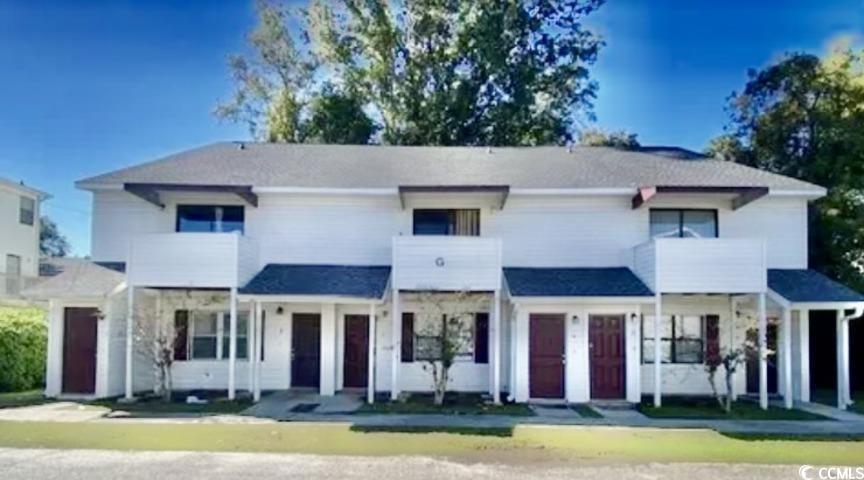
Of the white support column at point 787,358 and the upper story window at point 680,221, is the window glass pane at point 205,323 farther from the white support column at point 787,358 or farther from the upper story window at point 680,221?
the white support column at point 787,358

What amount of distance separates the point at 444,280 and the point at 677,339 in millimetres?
6724

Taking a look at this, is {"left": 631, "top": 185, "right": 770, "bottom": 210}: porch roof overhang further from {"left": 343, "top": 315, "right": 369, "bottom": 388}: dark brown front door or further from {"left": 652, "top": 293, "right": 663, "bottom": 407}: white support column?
{"left": 343, "top": 315, "right": 369, "bottom": 388}: dark brown front door

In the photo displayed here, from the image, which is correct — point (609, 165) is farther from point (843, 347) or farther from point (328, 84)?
point (328, 84)

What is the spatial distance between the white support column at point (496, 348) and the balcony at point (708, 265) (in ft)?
12.8

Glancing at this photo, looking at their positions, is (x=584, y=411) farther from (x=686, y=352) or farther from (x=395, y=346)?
(x=395, y=346)

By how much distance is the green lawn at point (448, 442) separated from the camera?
11.9 meters

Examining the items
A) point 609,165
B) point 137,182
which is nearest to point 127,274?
point 137,182

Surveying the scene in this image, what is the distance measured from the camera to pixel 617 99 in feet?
105

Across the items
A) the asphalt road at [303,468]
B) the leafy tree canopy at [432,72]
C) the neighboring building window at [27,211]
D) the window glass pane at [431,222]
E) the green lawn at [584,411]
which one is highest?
the leafy tree canopy at [432,72]

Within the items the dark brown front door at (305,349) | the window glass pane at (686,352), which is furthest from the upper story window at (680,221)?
the dark brown front door at (305,349)

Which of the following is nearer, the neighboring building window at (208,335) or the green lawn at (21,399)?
the green lawn at (21,399)

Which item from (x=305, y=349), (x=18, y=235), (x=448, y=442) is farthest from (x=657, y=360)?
(x=18, y=235)

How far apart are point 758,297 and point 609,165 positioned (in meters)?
5.95

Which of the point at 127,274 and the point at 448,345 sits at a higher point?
the point at 127,274
